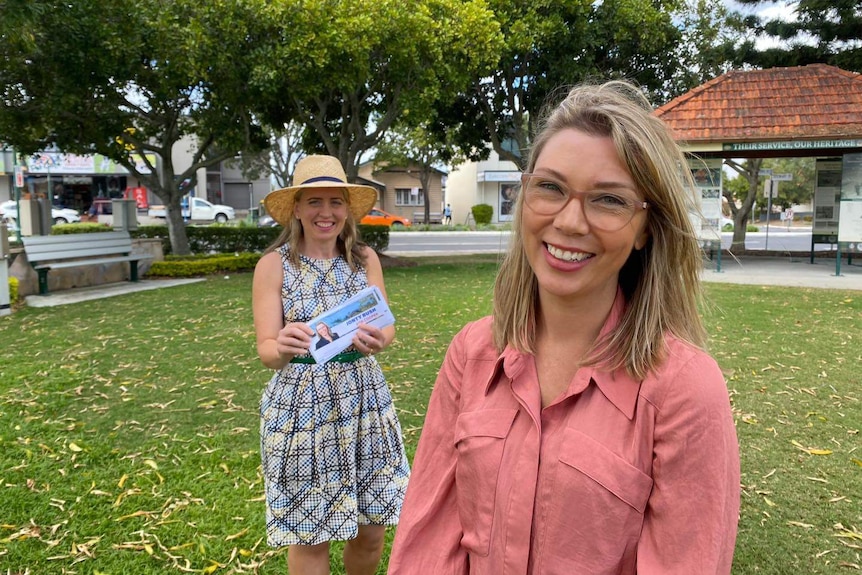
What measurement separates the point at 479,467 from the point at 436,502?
0.22m

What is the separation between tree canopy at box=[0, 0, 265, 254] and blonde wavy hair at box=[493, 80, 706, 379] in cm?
1157

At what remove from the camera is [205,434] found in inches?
191

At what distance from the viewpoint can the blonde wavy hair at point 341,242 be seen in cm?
277

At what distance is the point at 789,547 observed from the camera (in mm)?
3307

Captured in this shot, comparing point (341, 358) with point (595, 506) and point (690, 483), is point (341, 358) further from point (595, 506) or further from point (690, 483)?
point (690, 483)

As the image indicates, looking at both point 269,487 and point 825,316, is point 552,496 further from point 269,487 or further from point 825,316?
point 825,316

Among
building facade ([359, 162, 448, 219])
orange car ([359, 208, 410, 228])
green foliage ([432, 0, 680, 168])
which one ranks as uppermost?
green foliage ([432, 0, 680, 168])

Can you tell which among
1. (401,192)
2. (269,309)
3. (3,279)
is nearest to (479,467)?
(269,309)

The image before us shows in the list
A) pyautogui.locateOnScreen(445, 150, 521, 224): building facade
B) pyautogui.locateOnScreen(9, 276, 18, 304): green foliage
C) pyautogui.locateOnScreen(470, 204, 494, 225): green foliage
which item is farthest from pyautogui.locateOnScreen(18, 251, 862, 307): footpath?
pyautogui.locateOnScreen(445, 150, 521, 224): building facade

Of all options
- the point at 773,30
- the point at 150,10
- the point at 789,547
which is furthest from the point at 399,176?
the point at 789,547

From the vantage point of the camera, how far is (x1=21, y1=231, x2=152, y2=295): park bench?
37.3 feet

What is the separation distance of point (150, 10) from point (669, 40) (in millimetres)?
13047

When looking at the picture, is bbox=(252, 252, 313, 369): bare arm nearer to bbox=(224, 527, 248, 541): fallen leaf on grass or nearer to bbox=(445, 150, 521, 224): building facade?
bbox=(224, 527, 248, 541): fallen leaf on grass

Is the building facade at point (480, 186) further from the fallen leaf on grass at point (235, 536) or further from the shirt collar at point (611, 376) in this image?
the shirt collar at point (611, 376)
